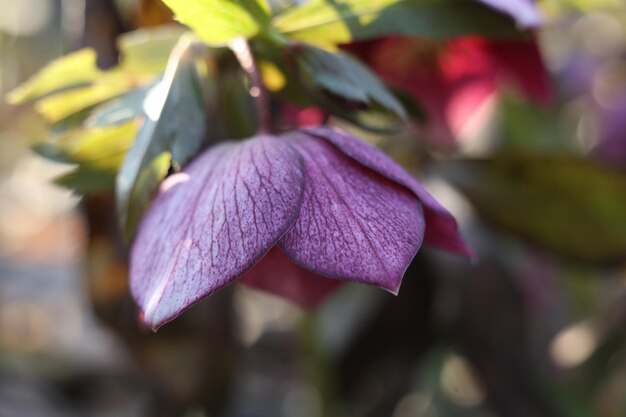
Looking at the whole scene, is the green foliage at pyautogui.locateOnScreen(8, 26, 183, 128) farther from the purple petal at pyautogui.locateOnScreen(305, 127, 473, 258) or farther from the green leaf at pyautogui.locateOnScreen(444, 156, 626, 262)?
the green leaf at pyautogui.locateOnScreen(444, 156, 626, 262)

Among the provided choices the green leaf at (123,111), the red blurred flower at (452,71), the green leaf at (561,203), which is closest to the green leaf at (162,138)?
the green leaf at (123,111)

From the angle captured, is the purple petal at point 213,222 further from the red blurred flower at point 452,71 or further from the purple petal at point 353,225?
the red blurred flower at point 452,71

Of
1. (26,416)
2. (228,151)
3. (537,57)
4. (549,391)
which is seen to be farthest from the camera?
(26,416)

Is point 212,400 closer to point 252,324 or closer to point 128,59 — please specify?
point 128,59

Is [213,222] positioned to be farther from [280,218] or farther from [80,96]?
[80,96]

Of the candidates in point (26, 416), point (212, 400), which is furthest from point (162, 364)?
point (26, 416)

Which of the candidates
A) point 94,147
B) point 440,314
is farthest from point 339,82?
point 440,314

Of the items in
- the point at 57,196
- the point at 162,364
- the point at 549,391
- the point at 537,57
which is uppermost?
the point at 537,57
